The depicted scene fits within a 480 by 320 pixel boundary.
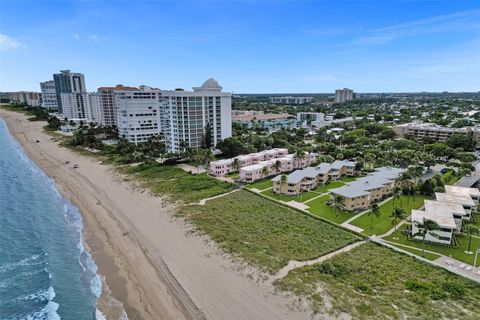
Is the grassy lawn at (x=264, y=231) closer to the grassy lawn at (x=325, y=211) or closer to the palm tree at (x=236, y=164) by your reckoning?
the grassy lawn at (x=325, y=211)

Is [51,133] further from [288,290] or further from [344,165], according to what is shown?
[288,290]

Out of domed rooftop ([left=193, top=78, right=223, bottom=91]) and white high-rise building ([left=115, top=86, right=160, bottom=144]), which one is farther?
white high-rise building ([left=115, top=86, right=160, bottom=144])

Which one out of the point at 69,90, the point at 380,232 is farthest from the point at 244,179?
the point at 69,90

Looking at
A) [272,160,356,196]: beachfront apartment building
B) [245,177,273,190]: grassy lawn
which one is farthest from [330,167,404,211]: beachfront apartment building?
[245,177,273,190]: grassy lawn

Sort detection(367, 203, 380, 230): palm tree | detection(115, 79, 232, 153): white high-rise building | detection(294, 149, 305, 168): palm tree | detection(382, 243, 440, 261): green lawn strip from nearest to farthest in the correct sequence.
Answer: detection(382, 243, 440, 261): green lawn strip < detection(367, 203, 380, 230): palm tree < detection(294, 149, 305, 168): palm tree < detection(115, 79, 232, 153): white high-rise building

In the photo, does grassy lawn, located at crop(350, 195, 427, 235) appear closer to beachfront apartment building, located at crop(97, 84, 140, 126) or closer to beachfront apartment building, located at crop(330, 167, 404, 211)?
beachfront apartment building, located at crop(330, 167, 404, 211)

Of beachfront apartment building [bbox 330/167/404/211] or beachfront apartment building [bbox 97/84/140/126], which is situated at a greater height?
beachfront apartment building [bbox 97/84/140/126]
